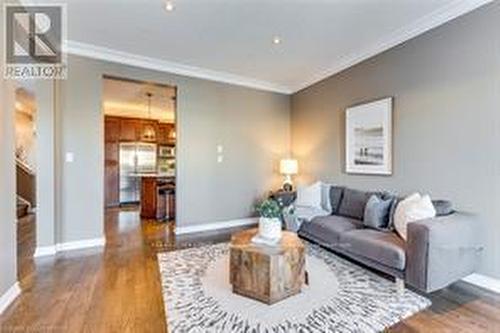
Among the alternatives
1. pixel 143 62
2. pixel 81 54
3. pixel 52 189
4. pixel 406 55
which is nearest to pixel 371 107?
pixel 406 55

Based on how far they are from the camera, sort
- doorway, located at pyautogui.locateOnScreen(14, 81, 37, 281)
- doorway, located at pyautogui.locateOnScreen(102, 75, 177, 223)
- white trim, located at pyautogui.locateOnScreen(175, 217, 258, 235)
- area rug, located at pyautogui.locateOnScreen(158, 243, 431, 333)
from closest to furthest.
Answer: area rug, located at pyautogui.locateOnScreen(158, 243, 431, 333), white trim, located at pyautogui.locateOnScreen(175, 217, 258, 235), doorway, located at pyautogui.locateOnScreen(14, 81, 37, 281), doorway, located at pyautogui.locateOnScreen(102, 75, 177, 223)

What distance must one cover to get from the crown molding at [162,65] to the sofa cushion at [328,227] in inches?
117

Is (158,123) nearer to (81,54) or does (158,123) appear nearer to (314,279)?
(81,54)

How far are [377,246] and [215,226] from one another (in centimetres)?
311

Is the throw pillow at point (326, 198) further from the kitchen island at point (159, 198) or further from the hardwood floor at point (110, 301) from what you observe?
the kitchen island at point (159, 198)

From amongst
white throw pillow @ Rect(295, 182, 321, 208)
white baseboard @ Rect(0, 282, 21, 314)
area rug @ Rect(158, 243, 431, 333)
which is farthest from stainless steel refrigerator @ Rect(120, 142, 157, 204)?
white baseboard @ Rect(0, 282, 21, 314)

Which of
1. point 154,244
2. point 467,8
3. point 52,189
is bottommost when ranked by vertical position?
point 154,244

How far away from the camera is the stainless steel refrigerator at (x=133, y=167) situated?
8.35 m

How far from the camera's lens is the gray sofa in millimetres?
2512

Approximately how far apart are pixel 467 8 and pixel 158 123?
784 centimetres

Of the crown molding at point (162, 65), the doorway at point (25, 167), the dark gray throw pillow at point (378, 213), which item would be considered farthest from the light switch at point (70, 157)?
the dark gray throw pillow at point (378, 213)

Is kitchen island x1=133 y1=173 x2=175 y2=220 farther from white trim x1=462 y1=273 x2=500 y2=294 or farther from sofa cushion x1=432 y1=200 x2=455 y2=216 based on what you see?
white trim x1=462 y1=273 x2=500 y2=294

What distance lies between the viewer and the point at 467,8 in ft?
9.84

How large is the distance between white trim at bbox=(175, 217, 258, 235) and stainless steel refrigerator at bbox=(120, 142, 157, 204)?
3817 mm
